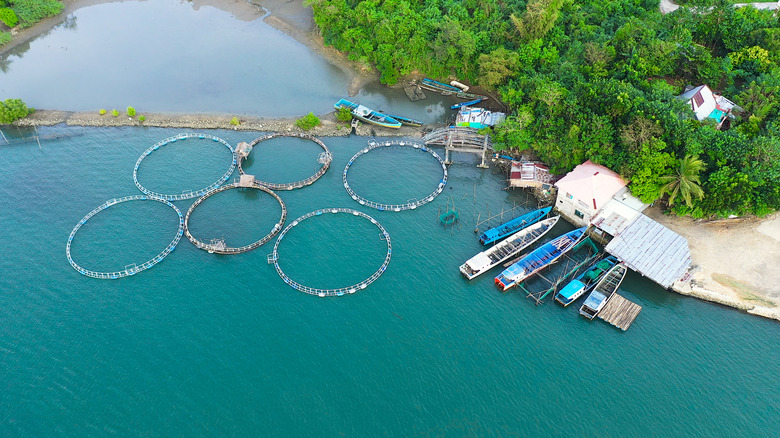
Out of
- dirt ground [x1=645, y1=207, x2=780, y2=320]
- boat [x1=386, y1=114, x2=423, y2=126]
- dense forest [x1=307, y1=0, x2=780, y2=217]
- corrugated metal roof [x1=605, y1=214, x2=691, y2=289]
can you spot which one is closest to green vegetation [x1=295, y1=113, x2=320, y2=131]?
boat [x1=386, y1=114, x2=423, y2=126]

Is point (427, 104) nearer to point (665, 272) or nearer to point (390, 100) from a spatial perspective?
point (390, 100)

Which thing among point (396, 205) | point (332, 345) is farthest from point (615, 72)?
point (332, 345)

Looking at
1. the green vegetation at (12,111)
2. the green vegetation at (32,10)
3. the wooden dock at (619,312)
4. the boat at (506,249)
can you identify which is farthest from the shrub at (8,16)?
the wooden dock at (619,312)

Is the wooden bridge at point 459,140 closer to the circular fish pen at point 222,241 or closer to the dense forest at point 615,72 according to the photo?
the dense forest at point 615,72

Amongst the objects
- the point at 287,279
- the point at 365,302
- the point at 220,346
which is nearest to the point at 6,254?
the point at 220,346

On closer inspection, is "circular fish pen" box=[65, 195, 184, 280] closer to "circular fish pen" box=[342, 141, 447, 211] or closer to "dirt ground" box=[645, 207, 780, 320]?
"circular fish pen" box=[342, 141, 447, 211]

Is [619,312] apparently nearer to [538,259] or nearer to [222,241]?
[538,259]
